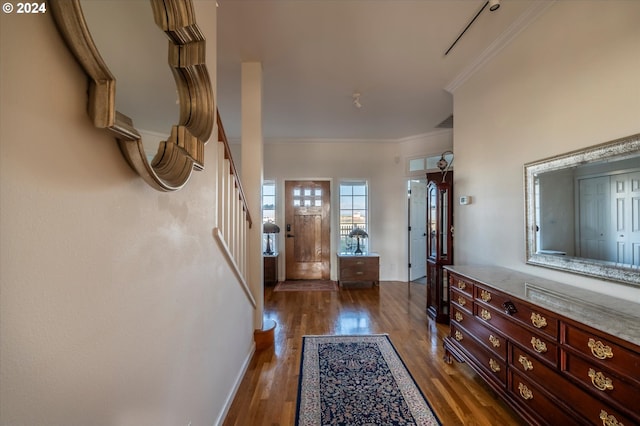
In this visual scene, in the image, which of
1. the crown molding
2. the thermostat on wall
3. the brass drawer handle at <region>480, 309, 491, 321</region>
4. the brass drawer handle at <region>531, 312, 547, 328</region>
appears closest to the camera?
the brass drawer handle at <region>531, 312, 547, 328</region>

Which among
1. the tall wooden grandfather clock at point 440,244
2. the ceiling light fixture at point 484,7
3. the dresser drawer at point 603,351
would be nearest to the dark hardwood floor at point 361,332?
the tall wooden grandfather clock at point 440,244

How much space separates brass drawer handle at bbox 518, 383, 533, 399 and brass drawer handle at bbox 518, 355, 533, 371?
0.34ft

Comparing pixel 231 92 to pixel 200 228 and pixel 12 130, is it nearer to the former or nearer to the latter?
pixel 200 228

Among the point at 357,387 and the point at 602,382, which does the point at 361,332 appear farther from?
the point at 602,382

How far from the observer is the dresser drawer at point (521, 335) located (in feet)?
4.26

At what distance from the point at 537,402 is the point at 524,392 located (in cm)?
9

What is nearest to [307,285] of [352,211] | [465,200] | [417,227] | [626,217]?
[352,211]

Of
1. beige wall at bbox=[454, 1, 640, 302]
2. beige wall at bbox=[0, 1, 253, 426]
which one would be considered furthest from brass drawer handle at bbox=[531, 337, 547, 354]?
beige wall at bbox=[0, 1, 253, 426]

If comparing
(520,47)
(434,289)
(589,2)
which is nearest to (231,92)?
(520,47)

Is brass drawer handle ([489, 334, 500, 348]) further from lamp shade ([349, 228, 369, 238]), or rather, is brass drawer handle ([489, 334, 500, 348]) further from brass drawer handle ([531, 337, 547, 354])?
lamp shade ([349, 228, 369, 238])

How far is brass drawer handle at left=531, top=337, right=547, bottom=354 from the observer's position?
1337 millimetres

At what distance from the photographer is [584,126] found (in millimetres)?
1579

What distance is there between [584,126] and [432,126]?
296 cm

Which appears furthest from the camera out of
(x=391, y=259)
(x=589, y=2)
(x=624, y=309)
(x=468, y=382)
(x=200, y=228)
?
(x=391, y=259)
